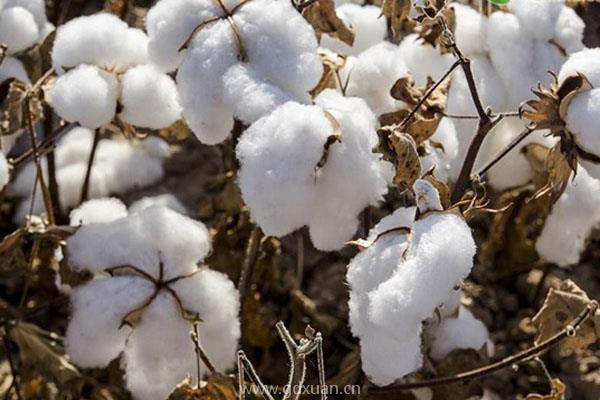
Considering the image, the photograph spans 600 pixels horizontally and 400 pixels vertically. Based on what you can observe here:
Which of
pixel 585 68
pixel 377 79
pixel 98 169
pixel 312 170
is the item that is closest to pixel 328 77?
pixel 377 79

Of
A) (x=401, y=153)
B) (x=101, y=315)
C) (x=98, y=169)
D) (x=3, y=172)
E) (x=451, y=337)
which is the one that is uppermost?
(x=401, y=153)

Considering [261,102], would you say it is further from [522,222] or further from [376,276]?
[522,222]

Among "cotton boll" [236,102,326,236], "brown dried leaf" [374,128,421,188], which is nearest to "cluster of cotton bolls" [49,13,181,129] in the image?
"cotton boll" [236,102,326,236]

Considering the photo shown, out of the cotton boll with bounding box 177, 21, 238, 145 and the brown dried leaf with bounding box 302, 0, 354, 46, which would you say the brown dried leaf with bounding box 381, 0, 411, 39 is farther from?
the cotton boll with bounding box 177, 21, 238, 145

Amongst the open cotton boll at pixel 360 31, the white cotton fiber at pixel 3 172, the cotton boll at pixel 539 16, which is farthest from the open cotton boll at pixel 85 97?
the cotton boll at pixel 539 16

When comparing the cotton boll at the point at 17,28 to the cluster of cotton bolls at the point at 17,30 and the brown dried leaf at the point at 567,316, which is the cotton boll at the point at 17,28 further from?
the brown dried leaf at the point at 567,316

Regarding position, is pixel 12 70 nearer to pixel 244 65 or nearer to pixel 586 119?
pixel 244 65
